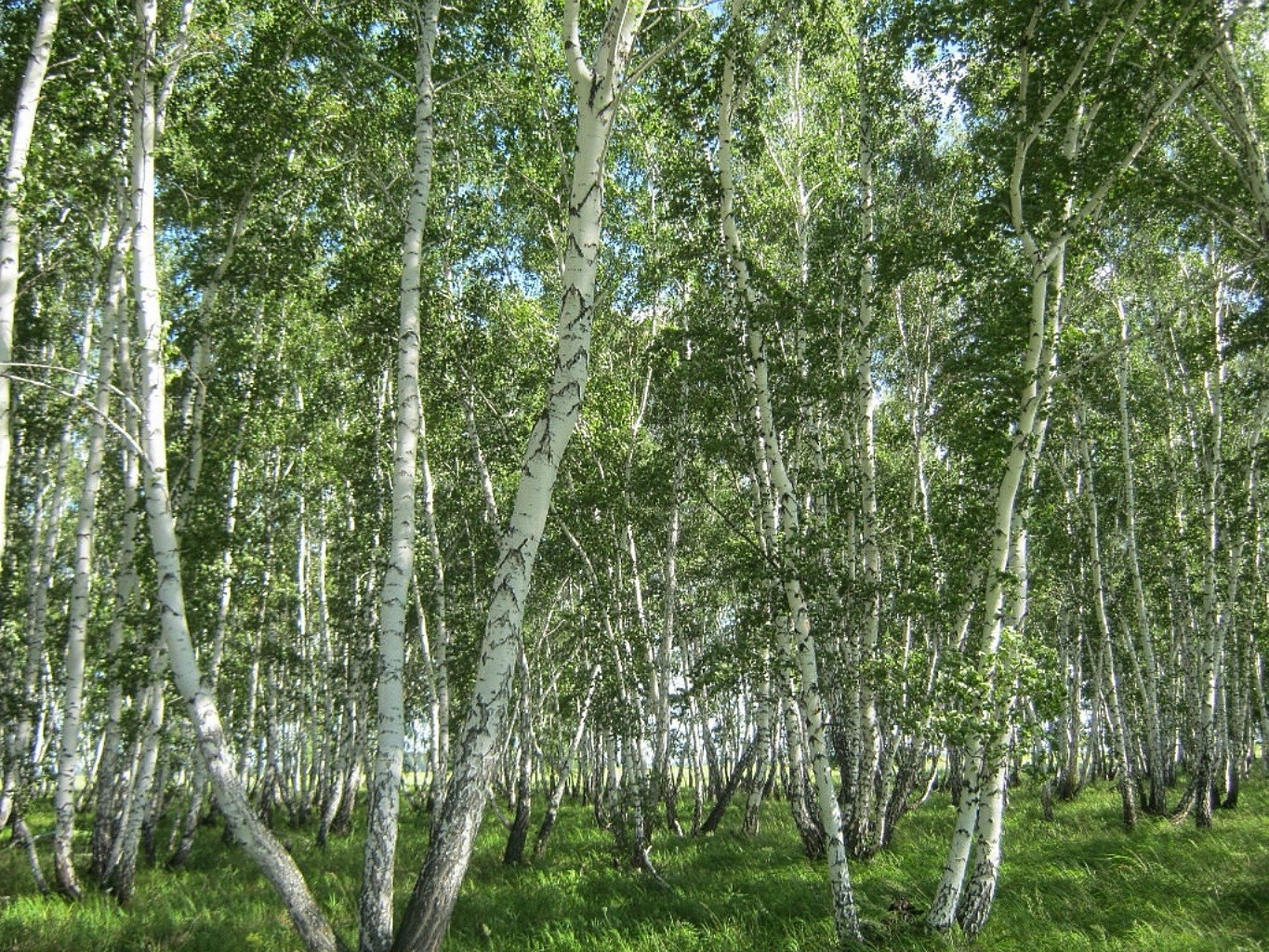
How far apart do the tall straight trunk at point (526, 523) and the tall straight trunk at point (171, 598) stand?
1.57 m

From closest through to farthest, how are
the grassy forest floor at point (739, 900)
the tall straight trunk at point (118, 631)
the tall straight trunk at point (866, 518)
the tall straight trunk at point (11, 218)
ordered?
the tall straight trunk at point (11, 218), the grassy forest floor at point (739, 900), the tall straight trunk at point (118, 631), the tall straight trunk at point (866, 518)

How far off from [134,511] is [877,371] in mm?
15177

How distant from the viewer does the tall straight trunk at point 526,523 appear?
18.1 ft

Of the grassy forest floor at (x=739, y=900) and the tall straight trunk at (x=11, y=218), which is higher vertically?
the tall straight trunk at (x=11, y=218)

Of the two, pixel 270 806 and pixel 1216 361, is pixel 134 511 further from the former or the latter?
pixel 1216 361

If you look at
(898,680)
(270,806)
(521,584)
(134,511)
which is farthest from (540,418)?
(270,806)

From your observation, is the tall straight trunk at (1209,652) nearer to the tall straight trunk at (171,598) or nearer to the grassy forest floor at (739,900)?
the grassy forest floor at (739,900)

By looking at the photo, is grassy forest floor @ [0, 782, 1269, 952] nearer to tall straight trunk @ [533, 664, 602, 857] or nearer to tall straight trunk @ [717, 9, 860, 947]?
tall straight trunk @ [533, 664, 602, 857]

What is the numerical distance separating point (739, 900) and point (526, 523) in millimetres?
6720

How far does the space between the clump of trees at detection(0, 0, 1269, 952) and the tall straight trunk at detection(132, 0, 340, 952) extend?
1.7 inches

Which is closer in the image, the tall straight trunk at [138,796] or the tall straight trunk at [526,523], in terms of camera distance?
the tall straight trunk at [526,523]

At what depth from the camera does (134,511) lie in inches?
381

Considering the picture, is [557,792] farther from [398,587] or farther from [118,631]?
[398,587]

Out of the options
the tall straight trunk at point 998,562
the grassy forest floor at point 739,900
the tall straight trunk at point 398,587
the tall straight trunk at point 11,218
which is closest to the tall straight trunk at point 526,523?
the tall straight trunk at point 398,587
